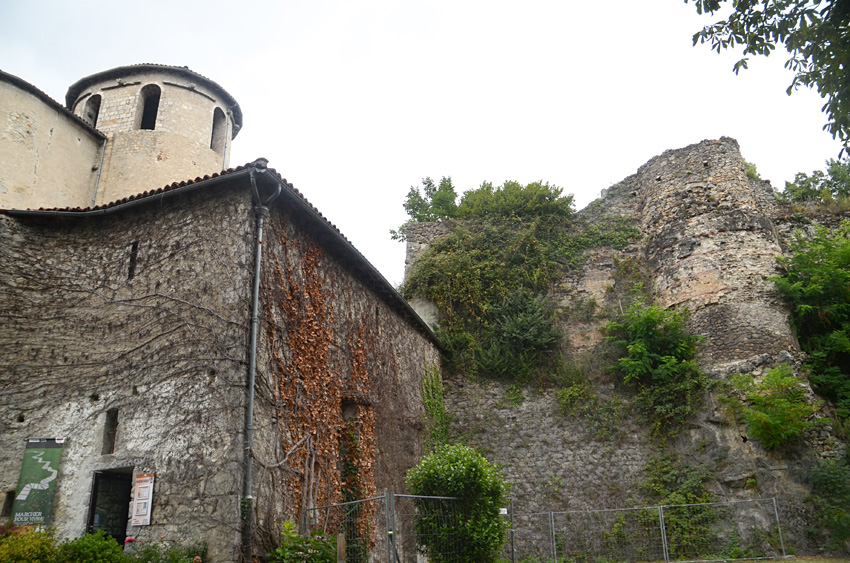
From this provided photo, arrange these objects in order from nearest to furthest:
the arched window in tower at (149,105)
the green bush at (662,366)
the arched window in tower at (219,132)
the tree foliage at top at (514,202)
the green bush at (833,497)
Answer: the green bush at (833,497) < the green bush at (662,366) < the arched window in tower at (149,105) < the arched window in tower at (219,132) < the tree foliage at top at (514,202)

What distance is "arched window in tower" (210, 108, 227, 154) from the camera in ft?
56.6

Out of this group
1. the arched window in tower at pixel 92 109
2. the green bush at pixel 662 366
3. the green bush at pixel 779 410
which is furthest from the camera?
the arched window in tower at pixel 92 109

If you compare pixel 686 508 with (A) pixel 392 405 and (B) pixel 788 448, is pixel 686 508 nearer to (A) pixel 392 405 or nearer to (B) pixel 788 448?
(B) pixel 788 448

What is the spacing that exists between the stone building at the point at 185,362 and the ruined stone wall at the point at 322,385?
0.04m

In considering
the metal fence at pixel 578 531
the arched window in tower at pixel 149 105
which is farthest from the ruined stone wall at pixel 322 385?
the arched window in tower at pixel 149 105

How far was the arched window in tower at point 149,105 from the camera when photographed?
16391 millimetres

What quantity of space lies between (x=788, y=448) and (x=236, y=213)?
12.9 m

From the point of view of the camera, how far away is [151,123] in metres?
16.5

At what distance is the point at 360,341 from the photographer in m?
12.4

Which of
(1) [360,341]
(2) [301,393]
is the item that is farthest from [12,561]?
(1) [360,341]

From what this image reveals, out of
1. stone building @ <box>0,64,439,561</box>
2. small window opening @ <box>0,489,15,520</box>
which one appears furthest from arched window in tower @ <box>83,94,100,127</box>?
small window opening @ <box>0,489,15,520</box>

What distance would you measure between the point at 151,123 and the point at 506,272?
1146cm

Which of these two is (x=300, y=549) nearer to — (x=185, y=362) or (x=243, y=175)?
(x=185, y=362)

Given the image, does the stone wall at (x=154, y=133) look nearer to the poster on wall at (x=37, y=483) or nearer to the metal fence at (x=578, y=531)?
the poster on wall at (x=37, y=483)
